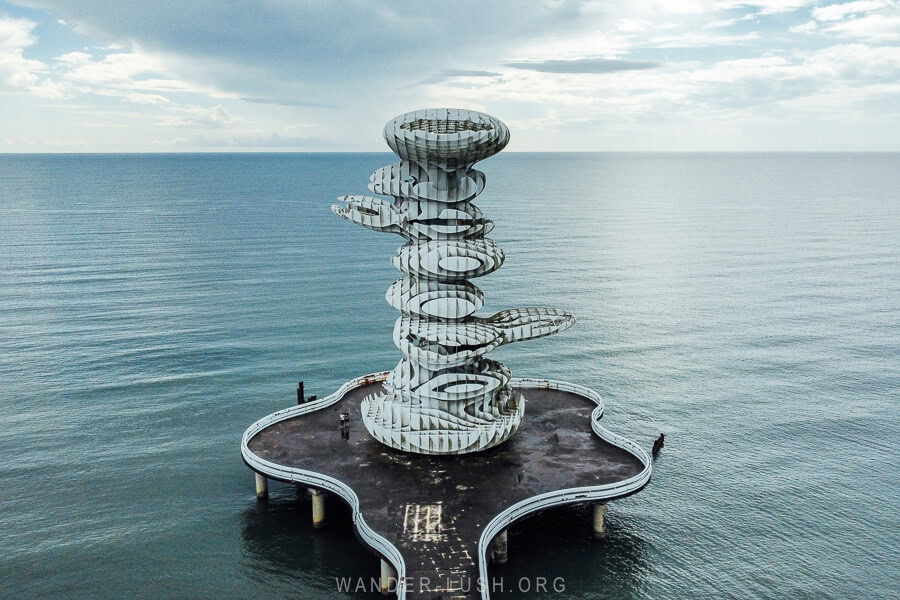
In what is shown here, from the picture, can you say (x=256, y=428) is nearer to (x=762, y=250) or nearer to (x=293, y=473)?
(x=293, y=473)

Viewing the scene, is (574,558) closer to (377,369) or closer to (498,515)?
(498,515)

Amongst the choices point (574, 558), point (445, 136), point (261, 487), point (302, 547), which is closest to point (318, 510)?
point (302, 547)

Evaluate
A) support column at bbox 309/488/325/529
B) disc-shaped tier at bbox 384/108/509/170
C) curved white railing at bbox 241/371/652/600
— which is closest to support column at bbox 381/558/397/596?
curved white railing at bbox 241/371/652/600

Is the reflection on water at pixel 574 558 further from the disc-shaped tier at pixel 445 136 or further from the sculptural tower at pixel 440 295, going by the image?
the disc-shaped tier at pixel 445 136

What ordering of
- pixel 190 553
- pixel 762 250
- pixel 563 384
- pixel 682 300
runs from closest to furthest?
pixel 190 553 < pixel 563 384 < pixel 682 300 < pixel 762 250

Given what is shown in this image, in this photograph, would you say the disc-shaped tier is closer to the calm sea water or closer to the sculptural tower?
the sculptural tower

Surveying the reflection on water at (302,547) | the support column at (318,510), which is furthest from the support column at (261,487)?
the support column at (318,510)

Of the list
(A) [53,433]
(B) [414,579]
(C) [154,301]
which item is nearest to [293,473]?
(B) [414,579]
